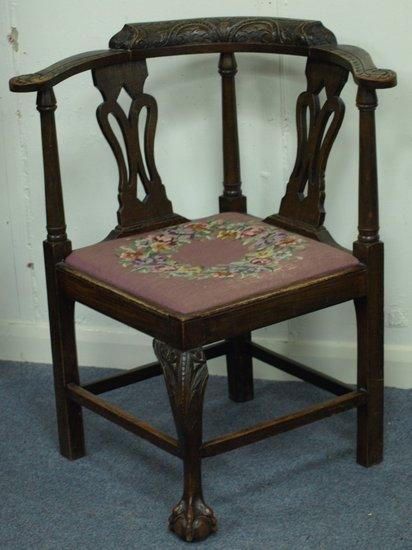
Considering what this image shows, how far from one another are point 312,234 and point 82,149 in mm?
655

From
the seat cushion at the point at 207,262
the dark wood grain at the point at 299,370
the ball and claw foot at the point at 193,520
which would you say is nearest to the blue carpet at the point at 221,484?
the ball and claw foot at the point at 193,520

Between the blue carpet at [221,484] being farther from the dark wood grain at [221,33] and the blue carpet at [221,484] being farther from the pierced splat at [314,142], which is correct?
the dark wood grain at [221,33]

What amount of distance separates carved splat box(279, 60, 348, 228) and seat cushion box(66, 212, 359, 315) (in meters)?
0.07

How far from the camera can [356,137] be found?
2.47 metres

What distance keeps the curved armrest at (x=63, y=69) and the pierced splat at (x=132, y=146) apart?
0.08ft

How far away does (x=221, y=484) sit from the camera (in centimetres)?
225

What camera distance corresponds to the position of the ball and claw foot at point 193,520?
2.07 m

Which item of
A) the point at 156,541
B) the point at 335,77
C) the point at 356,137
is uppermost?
the point at 335,77

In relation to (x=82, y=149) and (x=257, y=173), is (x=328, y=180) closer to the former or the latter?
(x=257, y=173)

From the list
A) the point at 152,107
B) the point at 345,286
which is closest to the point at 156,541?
the point at 345,286

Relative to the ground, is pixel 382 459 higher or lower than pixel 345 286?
lower

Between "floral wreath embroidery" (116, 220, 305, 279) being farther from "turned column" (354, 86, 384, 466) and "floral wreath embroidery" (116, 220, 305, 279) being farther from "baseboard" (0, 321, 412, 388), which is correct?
"baseboard" (0, 321, 412, 388)

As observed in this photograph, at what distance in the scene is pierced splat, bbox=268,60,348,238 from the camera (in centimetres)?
220

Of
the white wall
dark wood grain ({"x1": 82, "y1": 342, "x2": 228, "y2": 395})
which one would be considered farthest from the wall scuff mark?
dark wood grain ({"x1": 82, "y1": 342, "x2": 228, "y2": 395})
